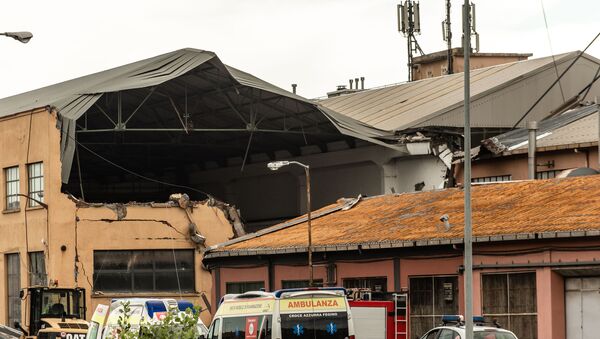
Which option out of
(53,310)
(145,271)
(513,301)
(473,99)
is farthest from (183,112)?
(513,301)

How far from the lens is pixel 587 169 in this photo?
42594 mm

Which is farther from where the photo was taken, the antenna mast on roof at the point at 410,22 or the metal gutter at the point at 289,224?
the antenna mast on roof at the point at 410,22

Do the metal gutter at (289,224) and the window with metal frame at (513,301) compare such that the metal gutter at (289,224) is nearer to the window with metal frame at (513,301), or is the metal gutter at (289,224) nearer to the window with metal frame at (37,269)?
the window with metal frame at (37,269)

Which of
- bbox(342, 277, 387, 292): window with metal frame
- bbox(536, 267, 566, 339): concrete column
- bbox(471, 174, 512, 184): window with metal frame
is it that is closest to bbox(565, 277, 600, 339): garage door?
bbox(536, 267, 566, 339): concrete column

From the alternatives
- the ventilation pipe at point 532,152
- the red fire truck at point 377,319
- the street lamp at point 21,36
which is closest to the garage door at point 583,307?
the red fire truck at point 377,319

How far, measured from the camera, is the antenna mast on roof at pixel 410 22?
7406 cm

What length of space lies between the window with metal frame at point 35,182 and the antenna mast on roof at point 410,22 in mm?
28753

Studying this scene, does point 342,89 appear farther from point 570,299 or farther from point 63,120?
point 570,299

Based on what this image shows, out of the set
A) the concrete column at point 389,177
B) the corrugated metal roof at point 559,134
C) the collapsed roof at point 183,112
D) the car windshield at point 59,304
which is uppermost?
the collapsed roof at point 183,112

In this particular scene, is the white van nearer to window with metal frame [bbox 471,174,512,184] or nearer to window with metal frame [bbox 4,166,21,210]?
window with metal frame [bbox 471,174,512,184]

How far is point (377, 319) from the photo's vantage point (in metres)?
33.0

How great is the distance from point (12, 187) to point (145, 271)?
6450 mm

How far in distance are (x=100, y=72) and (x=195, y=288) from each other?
11213 mm

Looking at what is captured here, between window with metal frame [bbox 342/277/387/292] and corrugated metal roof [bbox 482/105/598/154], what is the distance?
34.3 feet
